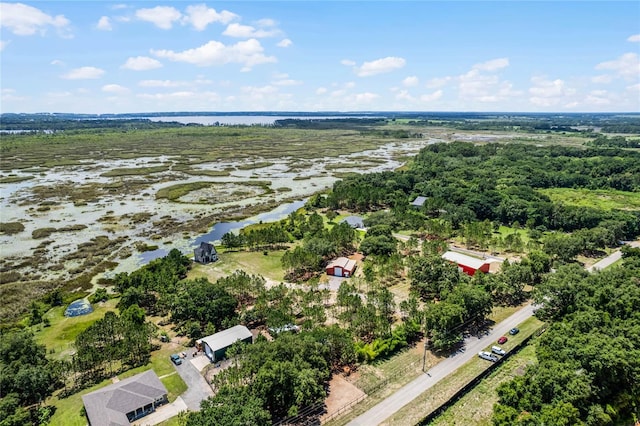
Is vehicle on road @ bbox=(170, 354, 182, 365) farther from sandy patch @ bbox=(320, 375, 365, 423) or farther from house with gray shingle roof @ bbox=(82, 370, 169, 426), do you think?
sandy patch @ bbox=(320, 375, 365, 423)

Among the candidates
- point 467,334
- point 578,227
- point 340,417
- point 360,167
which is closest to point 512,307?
point 467,334

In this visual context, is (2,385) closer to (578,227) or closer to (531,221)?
(531,221)

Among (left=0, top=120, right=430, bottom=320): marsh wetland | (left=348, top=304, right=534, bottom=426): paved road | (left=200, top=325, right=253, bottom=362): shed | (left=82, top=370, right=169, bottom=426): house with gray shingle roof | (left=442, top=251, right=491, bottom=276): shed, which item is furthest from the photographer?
(left=0, top=120, right=430, bottom=320): marsh wetland

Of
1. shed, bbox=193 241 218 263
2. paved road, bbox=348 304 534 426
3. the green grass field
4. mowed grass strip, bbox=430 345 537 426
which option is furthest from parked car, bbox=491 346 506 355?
the green grass field

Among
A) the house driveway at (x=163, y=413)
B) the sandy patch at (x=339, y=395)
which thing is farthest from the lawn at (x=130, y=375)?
the sandy patch at (x=339, y=395)

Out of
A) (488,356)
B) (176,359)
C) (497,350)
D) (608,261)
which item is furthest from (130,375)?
(608,261)

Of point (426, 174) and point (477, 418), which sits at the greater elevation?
point (426, 174)

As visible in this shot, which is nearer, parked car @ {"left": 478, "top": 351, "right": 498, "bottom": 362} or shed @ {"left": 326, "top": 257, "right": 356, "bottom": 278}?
parked car @ {"left": 478, "top": 351, "right": 498, "bottom": 362}
